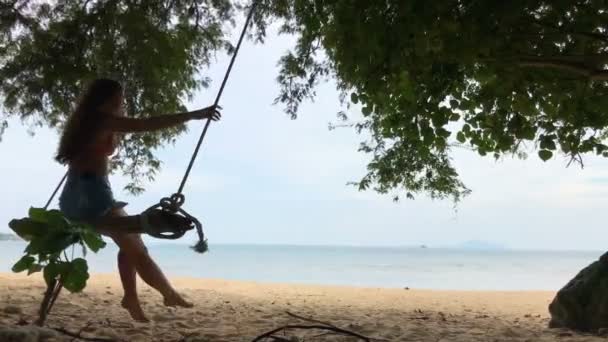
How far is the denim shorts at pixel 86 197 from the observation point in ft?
9.30

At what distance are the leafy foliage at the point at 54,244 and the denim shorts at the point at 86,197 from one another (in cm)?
78

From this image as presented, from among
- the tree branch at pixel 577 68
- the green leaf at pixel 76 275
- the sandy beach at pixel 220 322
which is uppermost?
the tree branch at pixel 577 68

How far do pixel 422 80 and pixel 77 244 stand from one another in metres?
2.29

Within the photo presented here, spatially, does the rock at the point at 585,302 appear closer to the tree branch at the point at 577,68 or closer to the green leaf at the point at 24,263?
the tree branch at the point at 577,68

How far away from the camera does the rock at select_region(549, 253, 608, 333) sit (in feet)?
14.6

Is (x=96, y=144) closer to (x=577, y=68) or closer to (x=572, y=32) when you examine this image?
(x=572, y=32)

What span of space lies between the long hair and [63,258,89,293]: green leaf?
1050 millimetres

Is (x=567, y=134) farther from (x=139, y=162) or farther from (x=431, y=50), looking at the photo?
(x=139, y=162)

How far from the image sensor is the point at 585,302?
180 inches

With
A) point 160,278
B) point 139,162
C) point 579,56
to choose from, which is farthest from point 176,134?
point 579,56

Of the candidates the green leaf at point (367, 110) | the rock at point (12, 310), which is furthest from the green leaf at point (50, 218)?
the green leaf at point (367, 110)

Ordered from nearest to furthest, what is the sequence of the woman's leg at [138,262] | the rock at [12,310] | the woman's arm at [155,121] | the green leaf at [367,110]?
the woman's arm at [155,121]
the woman's leg at [138,262]
the rock at [12,310]
the green leaf at [367,110]

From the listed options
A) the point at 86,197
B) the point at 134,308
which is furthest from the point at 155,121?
the point at 134,308

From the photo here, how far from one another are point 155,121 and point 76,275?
3.31 ft
